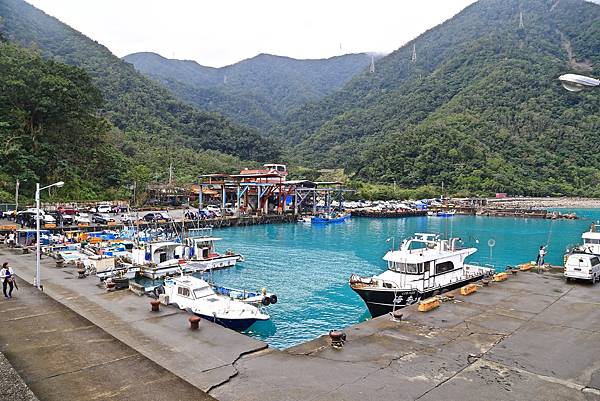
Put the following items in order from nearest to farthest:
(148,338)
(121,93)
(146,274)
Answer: (148,338)
(146,274)
(121,93)

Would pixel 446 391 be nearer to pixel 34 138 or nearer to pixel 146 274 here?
pixel 146 274

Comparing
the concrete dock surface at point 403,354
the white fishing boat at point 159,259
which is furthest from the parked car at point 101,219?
the concrete dock surface at point 403,354

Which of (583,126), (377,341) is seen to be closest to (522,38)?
(583,126)

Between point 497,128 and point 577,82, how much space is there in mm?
A: 136917

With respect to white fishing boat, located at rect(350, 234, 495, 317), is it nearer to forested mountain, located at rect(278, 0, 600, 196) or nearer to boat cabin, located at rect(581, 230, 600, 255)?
boat cabin, located at rect(581, 230, 600, 255)

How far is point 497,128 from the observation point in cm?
12775

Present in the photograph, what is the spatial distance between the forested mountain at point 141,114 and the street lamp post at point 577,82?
8014 centimetres

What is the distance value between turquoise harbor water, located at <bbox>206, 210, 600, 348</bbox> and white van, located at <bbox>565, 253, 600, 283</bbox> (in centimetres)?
932

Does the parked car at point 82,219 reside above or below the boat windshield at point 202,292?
above

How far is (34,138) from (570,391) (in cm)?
5893

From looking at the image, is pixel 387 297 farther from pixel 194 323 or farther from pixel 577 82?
pixel 577 82

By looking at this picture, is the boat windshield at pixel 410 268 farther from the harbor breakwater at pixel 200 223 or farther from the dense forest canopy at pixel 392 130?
the dense forest canopy at pixel 392 130

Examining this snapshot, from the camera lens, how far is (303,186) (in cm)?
7406

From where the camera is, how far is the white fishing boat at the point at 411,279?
1870cm
